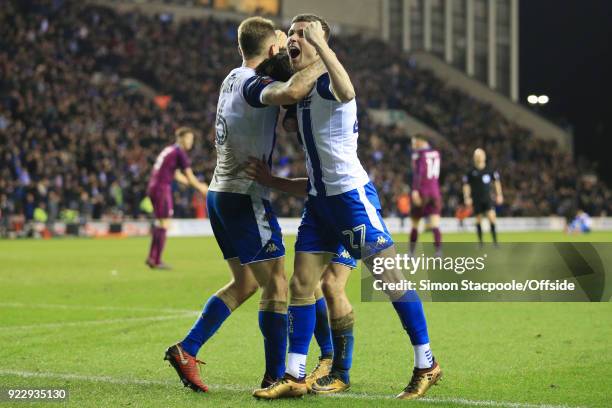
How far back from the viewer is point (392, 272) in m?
5.64

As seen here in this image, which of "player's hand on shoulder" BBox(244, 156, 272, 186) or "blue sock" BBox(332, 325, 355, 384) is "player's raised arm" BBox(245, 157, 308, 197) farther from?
"blue sock" BBox(332, 325, 355, 384)

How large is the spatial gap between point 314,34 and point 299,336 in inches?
68.2

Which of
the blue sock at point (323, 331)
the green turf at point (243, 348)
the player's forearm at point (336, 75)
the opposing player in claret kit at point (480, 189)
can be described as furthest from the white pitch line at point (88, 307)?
the opposing player in claret kit at point (480, 189)

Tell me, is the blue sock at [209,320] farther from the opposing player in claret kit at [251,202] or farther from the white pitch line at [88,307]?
the white pitch line at [88,307]

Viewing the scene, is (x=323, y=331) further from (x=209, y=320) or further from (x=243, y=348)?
(x=243, y=348)

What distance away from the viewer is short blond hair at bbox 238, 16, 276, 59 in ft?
19.0

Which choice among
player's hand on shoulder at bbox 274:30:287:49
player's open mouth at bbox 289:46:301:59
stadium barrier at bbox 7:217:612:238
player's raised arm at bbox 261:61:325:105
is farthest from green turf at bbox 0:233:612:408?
stadium barrier at bbox 7:217:612:238

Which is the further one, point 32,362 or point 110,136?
point 110,136

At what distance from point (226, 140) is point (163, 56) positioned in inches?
1341

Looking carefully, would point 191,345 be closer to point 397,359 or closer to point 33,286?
point 397,359

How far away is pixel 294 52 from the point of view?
5547mm

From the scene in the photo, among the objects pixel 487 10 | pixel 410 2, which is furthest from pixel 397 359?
pixel 487 10

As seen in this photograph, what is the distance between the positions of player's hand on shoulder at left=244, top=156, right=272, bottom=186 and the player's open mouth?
0.68 m

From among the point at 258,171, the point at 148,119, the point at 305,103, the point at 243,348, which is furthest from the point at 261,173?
the point at 148,119
